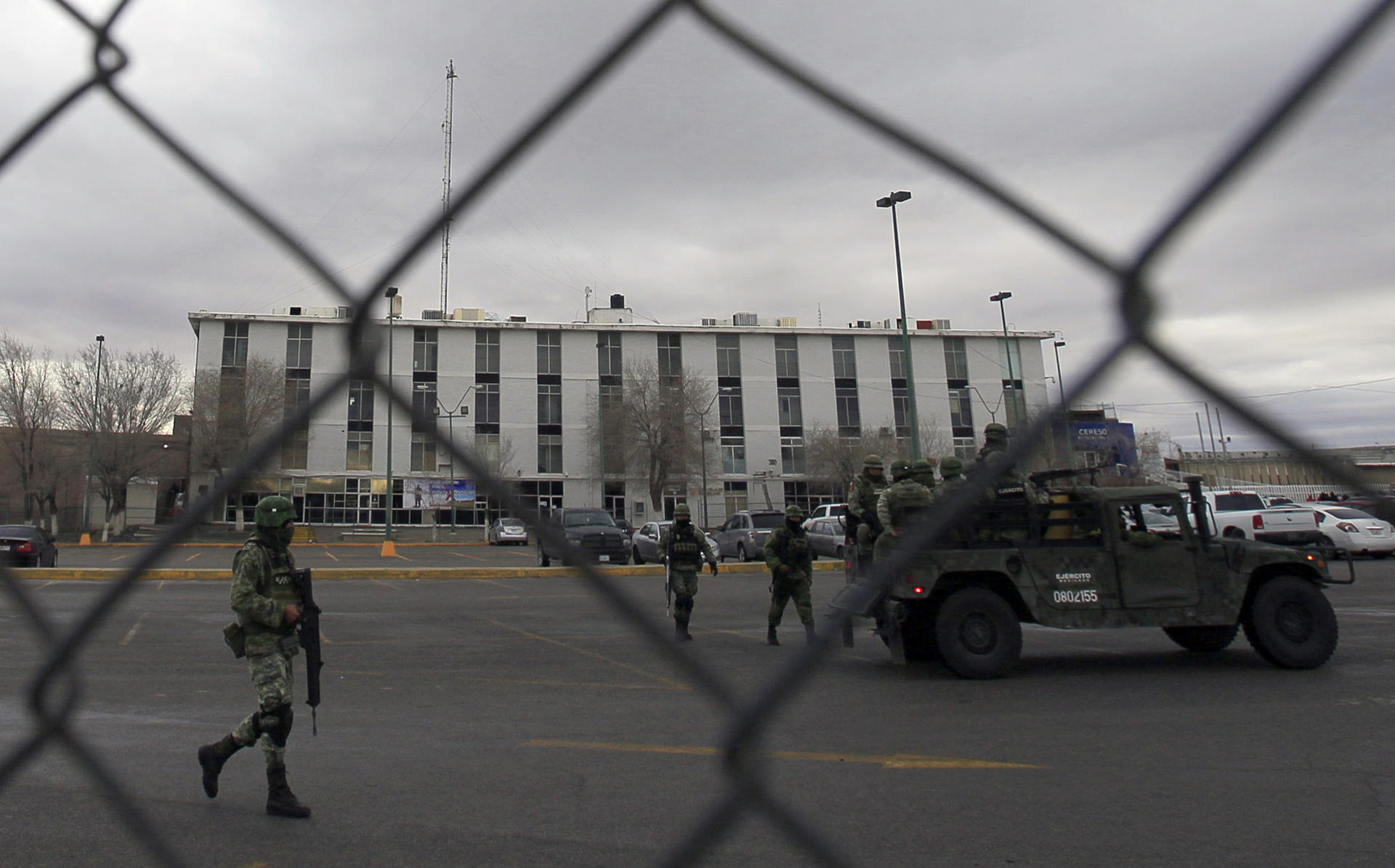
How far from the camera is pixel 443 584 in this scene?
1708 cm

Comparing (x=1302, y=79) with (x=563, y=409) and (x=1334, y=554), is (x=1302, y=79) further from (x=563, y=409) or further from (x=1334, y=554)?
(x=563, y=409)

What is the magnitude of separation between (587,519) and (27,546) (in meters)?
12.6

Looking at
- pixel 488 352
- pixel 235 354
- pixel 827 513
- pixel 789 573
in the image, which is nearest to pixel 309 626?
pixel 789 573

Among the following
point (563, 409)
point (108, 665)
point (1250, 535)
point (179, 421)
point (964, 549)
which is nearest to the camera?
point (964, 549)

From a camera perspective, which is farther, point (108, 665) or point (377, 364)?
point (108, 665)

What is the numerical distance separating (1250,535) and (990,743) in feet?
56.7

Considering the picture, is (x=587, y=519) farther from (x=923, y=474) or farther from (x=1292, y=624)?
(x=1292, y=624)

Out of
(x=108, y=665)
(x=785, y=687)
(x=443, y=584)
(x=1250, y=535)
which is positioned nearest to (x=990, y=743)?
(x=785, y=687)

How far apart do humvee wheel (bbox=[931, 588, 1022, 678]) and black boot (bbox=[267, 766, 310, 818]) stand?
499 centimetres

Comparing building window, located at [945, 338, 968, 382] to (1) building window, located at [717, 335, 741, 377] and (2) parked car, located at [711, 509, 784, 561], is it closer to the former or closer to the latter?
(2) parked car, located at [711, 509, 784, 561]

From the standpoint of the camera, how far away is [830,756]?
4984 mm

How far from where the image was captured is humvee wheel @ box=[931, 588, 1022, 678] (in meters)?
7.21

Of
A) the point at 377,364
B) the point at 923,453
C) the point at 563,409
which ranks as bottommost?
the point at 377,364

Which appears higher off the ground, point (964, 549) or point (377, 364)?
point (377, 364)
